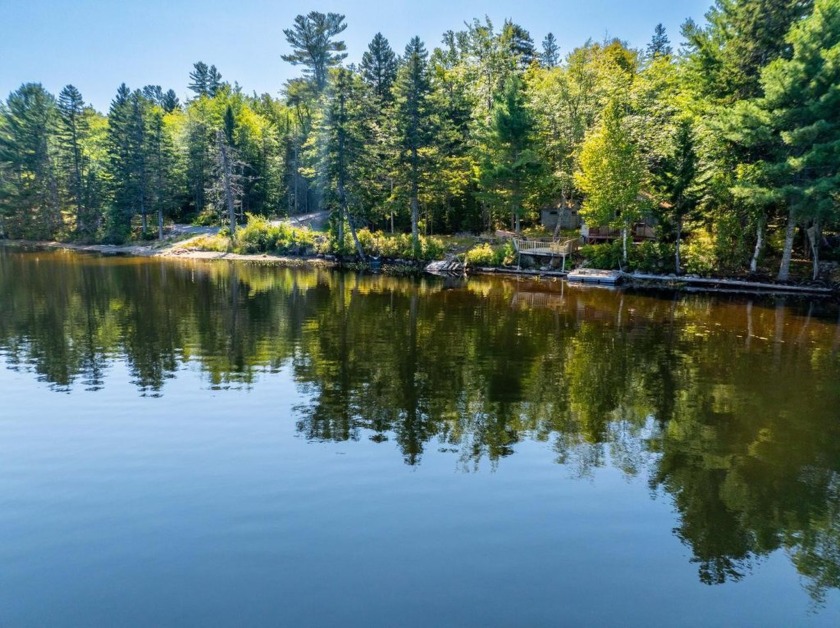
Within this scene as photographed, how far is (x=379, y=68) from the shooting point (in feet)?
196

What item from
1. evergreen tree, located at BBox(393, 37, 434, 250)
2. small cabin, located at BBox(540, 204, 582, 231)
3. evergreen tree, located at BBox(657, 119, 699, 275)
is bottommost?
small cabin, located at BBox(540, 204, 582, 231)

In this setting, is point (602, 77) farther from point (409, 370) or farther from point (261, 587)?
point (261, 587)

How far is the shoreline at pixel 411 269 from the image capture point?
35000mm

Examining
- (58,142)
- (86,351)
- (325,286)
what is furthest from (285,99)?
(86,351)

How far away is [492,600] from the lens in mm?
7215

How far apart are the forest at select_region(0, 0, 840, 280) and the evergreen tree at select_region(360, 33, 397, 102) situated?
0.22 metres

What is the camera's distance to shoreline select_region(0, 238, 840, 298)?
115 feet

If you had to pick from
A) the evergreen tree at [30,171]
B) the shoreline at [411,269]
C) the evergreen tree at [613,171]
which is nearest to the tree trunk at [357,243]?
the shoreline at [411,269]

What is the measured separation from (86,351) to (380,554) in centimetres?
1628

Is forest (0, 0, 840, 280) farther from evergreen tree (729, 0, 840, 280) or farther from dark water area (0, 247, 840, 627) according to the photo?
dark water area (0, 247, 840, 627)

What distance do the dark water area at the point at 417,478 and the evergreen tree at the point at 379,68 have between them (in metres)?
44.8

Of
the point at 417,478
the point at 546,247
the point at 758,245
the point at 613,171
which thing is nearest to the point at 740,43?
the point at 613,171

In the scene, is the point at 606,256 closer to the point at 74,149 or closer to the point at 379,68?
the point at 379,68

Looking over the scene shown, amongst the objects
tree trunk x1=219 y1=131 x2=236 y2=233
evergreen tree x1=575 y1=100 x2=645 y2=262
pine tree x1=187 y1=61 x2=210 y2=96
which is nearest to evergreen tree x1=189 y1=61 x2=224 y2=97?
pine tree x1=187 y1=61 x2=210 y2=96
